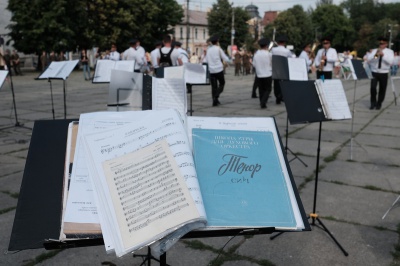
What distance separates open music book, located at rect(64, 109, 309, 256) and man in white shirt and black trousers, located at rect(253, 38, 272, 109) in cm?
817

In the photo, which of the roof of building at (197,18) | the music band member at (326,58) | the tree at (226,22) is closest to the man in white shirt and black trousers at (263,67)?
the music band member at (326,58)

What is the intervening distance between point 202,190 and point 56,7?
1159 inches

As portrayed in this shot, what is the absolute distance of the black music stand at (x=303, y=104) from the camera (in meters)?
3.36

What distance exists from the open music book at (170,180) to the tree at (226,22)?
214ft

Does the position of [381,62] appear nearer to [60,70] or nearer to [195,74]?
[195,74]

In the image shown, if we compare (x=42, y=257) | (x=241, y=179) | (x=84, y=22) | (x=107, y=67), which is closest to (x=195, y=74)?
(x=107, y=67)

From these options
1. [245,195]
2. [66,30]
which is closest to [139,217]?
[245,195]

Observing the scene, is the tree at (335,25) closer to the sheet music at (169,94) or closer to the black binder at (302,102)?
the black binder at (302,102)

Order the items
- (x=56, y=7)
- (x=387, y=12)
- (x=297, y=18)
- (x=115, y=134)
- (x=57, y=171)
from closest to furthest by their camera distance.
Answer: (x=115, y=134)
(x=57, y=171)
(x=56, y=7)
(x=297, y=18)
(x=387, y=12)

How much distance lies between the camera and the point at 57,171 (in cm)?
165

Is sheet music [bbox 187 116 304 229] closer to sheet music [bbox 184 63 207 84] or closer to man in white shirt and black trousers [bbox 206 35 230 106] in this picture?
sheet music [bbox 184 63 207 84]

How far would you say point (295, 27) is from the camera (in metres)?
71.8

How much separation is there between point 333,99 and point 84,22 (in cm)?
3072

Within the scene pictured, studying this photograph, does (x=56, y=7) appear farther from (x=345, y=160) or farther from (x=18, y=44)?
(x=345, y=160)
